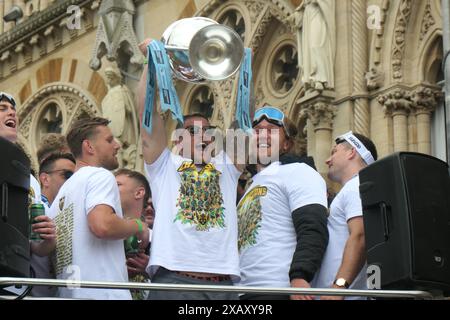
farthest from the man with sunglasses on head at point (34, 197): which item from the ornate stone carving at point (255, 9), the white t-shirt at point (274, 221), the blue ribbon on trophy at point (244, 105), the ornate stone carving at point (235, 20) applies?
the ornate stone carving at point (235, 20)

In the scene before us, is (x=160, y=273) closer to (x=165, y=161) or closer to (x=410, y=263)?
(x=165, y=161)

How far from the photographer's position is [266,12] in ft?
54.5

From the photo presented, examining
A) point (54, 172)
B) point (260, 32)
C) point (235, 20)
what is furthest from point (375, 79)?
point (54, 172)

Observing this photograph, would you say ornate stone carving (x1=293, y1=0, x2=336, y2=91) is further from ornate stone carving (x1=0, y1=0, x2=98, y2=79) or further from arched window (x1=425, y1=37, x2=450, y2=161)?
ornate stone carving (x1=0, y1=0, x2=98, y2=79)

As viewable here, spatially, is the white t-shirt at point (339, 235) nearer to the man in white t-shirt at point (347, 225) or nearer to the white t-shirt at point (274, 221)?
the man in white t-shirt at point (347, 225)

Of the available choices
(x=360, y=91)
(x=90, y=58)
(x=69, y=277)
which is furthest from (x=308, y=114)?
(x=69, y=277)

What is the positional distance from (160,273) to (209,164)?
694mm

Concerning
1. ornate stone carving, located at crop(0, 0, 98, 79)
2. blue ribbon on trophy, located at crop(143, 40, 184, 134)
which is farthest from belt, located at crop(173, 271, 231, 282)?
ornate stone carving, located at crop(0, 0, 98, 79)

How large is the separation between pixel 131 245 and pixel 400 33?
25.0ft

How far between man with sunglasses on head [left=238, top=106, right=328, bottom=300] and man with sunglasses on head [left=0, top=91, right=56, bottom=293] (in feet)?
3.60

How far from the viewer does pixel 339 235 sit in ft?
22.7

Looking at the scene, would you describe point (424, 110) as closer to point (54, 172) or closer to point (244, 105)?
point (54, 172)

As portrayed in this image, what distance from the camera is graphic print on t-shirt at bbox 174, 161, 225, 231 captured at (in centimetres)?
664

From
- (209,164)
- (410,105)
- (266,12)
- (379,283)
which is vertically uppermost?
(266,12)
